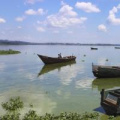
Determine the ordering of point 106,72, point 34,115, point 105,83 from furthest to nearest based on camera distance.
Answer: point 106,72, point 105,83, point 34,115

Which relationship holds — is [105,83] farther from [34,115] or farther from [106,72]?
[34,115]

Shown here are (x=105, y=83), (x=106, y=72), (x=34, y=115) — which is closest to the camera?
(x=34, y=115)

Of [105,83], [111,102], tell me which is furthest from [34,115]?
[105,83]

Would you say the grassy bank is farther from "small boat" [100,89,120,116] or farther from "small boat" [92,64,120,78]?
"small boat" [92,64,120,78]

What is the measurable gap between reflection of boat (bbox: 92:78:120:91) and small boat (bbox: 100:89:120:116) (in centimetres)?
1034

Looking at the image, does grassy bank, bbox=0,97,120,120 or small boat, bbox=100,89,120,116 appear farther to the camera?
small boat, bbox=100,89,120,116

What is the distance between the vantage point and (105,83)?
30969mm

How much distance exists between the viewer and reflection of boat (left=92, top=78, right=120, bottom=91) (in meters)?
29.0

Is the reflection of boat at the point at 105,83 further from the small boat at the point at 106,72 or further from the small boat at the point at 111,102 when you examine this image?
the small boat at the point at 111,102

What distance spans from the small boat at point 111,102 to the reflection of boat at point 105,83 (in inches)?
407

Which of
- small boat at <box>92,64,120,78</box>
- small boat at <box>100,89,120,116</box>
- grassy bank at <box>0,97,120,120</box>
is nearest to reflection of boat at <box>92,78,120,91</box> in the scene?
small boat at <box>92,64,120,78</box>

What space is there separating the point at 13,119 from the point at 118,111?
6.87 m

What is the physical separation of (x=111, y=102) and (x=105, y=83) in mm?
14245

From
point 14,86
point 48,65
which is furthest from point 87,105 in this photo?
point 48,65
